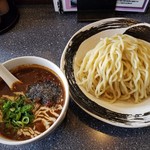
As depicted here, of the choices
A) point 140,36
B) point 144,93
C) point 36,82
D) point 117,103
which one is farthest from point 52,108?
point 140,36

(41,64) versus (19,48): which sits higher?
(41,64)

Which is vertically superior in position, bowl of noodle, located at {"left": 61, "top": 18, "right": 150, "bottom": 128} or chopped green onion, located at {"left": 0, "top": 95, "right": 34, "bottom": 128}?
chopped green onion, located at {"left": 0, "top": 95, "right": 34, "bottom": 128}

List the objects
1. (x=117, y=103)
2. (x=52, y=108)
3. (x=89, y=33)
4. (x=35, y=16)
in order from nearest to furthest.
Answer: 1. (x=52, y=108)
2. (x=117, y=103)
3. (x=89, y=33)
4. (x=35, y=16)

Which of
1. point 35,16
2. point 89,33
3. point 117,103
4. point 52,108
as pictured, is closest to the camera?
point 52,108

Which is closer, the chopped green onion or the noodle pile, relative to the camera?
the chopped green onion

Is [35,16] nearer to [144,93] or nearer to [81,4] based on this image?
[81,4]

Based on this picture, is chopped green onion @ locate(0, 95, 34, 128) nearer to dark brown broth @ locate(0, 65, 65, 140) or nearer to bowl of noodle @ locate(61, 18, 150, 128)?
dark brown broth @ locate(0, 65, 65, 140)

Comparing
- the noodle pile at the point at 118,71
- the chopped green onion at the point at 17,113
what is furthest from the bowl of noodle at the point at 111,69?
the chopped green onion at the point at 17,113

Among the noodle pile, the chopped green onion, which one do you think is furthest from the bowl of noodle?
the chopped green onion
